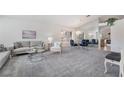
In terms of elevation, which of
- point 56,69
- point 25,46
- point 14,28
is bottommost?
point 56,69

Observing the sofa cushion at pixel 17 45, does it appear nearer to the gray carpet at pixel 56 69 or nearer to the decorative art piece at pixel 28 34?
the decorative art piece at pixel 28 34

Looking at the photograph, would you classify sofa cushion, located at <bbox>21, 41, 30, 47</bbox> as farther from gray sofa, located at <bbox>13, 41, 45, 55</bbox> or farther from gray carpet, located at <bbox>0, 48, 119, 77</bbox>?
gray carpet, located at <bbox>0, 48, 119, 77</bbox>

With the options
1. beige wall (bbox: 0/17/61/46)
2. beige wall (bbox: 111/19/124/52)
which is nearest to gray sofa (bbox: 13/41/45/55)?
beige wall (bbox: 0/17/61/46)

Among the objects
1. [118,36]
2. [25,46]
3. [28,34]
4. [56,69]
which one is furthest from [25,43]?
[118,36]

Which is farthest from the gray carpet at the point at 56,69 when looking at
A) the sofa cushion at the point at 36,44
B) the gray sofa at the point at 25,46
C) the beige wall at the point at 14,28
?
the sofa cushion at the point at 36,44

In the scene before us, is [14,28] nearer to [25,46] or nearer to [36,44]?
[25,46]

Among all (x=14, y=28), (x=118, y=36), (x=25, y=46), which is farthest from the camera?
(x=118, y=36)

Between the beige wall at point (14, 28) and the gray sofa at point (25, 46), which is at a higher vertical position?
the beige wall at point (14, 28)

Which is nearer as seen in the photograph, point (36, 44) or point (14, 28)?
point (14, 28)
